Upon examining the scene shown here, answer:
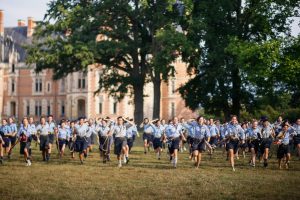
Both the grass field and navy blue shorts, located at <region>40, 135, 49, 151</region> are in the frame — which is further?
navy blue shorts, located at <region>40, 135, 49, 151</region>

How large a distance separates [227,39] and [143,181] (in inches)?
996

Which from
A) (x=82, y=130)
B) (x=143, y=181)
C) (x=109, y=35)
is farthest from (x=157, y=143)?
(x=109, y=35)

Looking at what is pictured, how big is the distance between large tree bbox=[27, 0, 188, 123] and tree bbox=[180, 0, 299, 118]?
8.53ft

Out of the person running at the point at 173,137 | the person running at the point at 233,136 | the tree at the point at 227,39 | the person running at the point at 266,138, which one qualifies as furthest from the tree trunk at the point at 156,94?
the person running at the point at 266,138

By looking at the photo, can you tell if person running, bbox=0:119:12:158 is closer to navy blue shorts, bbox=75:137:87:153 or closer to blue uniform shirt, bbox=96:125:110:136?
navy blue shorts, bbox=75:137:87:153

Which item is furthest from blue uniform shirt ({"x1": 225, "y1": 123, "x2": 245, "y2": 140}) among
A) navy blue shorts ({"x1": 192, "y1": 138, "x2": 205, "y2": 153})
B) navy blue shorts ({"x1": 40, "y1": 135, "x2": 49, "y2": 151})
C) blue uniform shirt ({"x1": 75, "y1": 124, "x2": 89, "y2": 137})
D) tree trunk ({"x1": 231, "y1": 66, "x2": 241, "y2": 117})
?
tree trunk ({"x1": 231, "y1": 66, "x2": 241, "y2": 117})

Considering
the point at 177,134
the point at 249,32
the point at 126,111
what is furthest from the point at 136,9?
the point at 126,111

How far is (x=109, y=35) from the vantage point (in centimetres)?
4256

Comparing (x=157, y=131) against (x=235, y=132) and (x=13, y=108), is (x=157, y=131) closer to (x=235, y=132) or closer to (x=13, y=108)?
(x=235, y=132)

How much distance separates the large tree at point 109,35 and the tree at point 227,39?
8.53ft

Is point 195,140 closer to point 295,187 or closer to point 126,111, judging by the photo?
point 295,187

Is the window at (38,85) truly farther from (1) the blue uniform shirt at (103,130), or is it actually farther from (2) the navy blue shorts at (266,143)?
(2) the navy blue shorts at (266,143)

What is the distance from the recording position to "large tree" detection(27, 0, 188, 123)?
→ 1511 inches

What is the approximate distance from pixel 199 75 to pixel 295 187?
92.6ft
